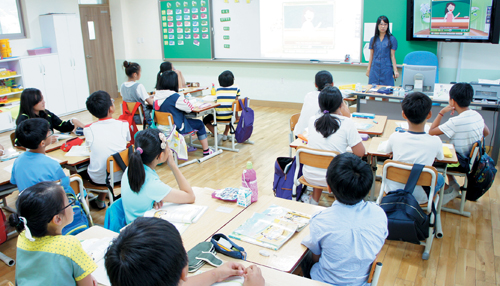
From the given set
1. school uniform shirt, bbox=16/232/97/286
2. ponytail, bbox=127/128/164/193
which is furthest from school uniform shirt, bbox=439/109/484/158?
school uniform shirt, bbox=16/232/97/286

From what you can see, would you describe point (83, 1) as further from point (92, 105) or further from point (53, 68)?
point (92, 105)

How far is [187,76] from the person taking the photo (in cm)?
892

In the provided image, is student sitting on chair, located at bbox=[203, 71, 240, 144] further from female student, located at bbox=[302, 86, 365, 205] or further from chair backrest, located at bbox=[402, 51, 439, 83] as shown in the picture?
chair backrest, located at bbox=[402, 51, 439, 83]

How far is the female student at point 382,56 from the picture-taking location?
5965 millimetres

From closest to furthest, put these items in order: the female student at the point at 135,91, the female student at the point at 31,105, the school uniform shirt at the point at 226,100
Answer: the female student at the point at 31,105 → the female student at the point at 135,91 → the school uniform shirt at the point at 226,100

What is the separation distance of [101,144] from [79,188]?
0.59 meters

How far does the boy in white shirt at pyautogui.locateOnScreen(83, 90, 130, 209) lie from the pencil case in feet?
5.93

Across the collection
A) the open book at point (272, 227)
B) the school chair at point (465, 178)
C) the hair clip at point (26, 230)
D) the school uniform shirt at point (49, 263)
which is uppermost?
the hair clip at point (26, 230)

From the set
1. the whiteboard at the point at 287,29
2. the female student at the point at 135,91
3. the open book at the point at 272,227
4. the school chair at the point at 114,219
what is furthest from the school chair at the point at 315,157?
the whiteboard at the point at 287,29

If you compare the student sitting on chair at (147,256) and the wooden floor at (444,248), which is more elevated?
the student sitting on chair at (147,256)

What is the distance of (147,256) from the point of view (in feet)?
3.37

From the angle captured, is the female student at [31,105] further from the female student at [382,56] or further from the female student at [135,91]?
the female student at [382,56]

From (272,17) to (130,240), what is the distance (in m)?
7.06

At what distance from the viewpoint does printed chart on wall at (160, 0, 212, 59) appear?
8.19 m
